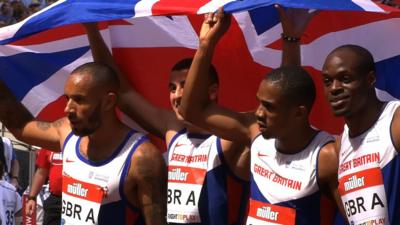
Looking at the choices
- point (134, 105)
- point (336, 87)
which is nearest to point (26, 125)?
point (134, 105)

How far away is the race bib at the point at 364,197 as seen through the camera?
5.30 m

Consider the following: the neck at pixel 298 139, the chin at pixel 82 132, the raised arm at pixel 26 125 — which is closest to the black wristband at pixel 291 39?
the neck at pixel 298 139

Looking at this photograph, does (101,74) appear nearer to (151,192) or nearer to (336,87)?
(151,192)

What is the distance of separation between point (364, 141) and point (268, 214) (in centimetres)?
65

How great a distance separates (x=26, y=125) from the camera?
274 inches

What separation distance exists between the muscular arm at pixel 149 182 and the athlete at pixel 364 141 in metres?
1.21

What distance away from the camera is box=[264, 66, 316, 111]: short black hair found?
18.6 feet

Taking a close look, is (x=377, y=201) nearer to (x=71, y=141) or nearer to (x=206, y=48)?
(x=206, y=48)

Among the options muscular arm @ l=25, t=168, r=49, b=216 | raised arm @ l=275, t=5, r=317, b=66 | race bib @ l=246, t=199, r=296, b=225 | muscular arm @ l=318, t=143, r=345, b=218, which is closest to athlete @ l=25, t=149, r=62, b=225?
muscular arm @ l=25, t=168, r=49, b=216

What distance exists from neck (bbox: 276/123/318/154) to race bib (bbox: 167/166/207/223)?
698 millimetres

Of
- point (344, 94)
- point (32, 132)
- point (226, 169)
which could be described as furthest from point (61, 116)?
point (344, 94)

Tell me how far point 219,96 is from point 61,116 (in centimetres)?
115

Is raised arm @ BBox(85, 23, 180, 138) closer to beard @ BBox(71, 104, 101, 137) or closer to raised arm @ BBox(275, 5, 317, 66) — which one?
beard @ BBox(71, 104, 101, 137)

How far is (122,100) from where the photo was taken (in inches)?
270
